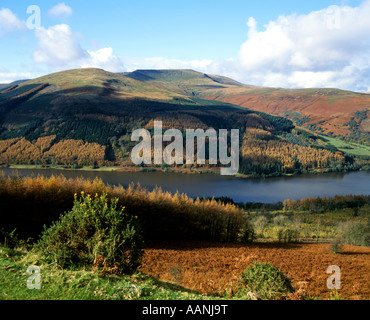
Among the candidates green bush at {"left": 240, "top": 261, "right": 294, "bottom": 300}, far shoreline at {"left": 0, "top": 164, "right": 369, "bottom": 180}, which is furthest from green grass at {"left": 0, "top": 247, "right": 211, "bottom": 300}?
far shoreline at {"left": 0, "top": 164, "right": 369, "bottom": 180}

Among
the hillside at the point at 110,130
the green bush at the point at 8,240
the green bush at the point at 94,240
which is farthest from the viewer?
the hillside at the point at 110,130

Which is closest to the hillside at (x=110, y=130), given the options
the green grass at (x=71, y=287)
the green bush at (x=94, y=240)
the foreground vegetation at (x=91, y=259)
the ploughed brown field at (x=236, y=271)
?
the ploughed brown field at (x=236, y=271)

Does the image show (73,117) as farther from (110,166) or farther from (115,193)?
(115,193)

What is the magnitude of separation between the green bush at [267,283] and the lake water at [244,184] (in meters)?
60.1

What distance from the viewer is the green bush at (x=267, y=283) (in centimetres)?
645

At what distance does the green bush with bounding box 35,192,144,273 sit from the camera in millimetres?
6617

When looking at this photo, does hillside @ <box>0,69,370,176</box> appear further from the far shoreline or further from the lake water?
the lake water

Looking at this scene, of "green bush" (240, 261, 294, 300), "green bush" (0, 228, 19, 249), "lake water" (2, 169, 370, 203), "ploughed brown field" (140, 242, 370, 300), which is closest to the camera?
"green bush" (240, 261, 294, 300)

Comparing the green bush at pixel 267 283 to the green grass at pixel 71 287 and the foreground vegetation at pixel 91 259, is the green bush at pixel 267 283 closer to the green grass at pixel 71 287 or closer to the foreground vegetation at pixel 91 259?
the foreground vegetation at pixel 91 259

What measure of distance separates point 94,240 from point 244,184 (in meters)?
83.8

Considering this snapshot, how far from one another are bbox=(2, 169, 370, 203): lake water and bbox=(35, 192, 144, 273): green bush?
197 ft

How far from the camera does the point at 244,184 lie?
8794cm

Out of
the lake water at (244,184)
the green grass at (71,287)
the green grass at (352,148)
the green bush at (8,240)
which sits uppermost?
the green grass at (352,148)

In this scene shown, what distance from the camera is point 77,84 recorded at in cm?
19238
